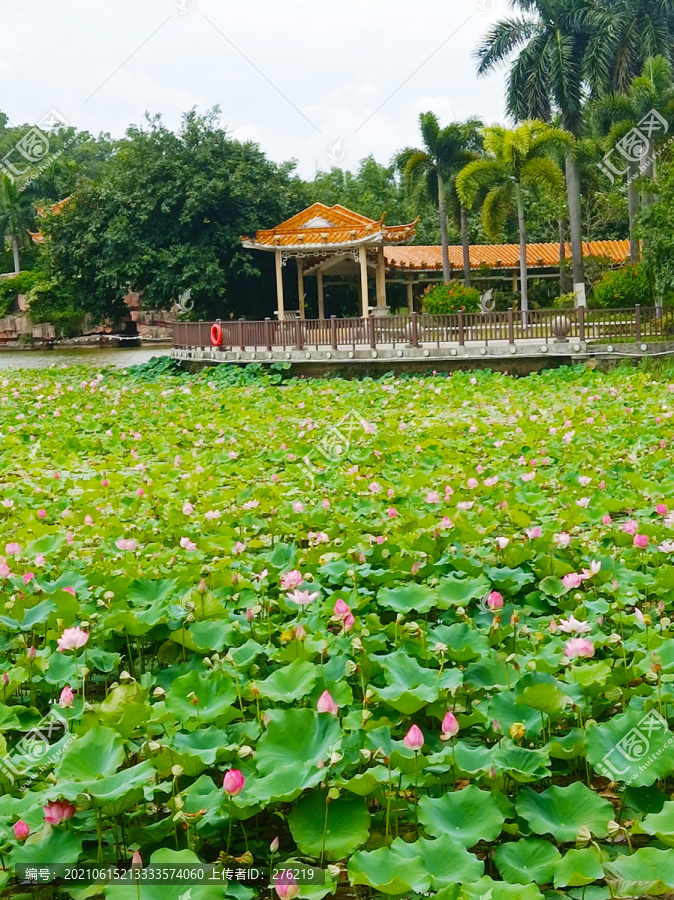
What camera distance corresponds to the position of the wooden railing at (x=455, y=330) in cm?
1404

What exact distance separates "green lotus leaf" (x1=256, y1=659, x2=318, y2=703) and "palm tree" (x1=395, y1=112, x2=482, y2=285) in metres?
23.2

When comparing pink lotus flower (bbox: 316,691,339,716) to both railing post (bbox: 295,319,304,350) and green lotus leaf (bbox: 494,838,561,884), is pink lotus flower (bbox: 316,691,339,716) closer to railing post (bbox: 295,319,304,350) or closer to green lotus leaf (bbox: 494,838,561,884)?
green lotus leaf (bbox: 494,838,561,884)

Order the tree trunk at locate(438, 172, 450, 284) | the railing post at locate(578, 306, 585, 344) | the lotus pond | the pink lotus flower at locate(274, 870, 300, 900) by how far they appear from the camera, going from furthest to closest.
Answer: the tree trunk at locate(438, 172, 450, 284), the railing post at locate(578, 306, 585, 344), the lotus pond, the pink lotus flower at locate(274, 870, 300, 900)

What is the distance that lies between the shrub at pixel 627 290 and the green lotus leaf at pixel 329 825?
56.6ft

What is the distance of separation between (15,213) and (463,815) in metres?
40.7

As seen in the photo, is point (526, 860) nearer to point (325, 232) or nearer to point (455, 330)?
point (455, 330)

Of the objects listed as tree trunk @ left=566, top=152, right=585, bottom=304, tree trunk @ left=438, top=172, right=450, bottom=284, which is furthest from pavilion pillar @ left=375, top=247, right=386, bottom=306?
Answer: tree trunk @ left=566, top=152, right=585, bottom=304

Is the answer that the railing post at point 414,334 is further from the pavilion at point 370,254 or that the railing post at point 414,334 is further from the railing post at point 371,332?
the pavilion at point 370,254

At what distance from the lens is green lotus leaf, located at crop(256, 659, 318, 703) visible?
213 cm

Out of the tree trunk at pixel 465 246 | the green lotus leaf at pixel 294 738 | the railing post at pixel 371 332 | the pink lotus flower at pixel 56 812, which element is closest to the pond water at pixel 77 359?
the tree trunk at pixel 465 246

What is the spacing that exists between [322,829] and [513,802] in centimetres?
43

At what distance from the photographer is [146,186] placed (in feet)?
77.9

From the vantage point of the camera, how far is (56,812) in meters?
1.66

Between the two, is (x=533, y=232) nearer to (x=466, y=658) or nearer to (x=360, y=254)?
(x=360, y=254)
